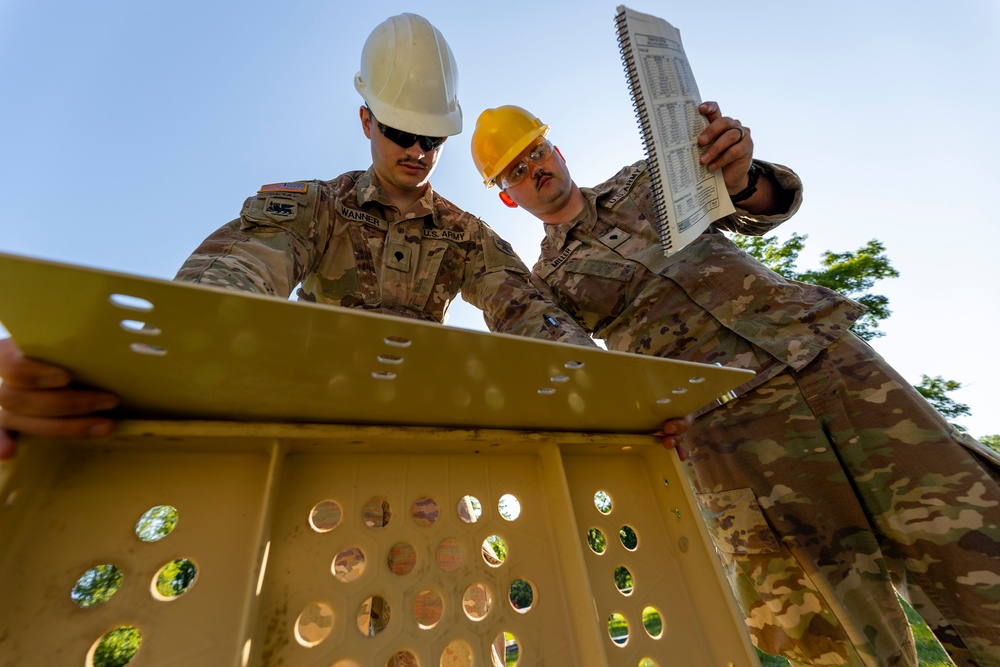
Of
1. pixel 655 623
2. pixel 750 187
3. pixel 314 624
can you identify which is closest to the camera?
pixel 314 624

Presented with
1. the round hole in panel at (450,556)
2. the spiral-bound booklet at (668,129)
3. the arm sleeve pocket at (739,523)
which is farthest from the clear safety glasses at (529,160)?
the round hole in panel at (450,556)

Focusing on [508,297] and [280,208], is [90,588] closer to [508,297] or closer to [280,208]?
[280,208]

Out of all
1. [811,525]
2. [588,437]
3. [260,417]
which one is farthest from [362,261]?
[811,525]

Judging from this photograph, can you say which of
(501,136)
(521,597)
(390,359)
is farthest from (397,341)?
(521,597)

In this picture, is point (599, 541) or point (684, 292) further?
point (684, 292)

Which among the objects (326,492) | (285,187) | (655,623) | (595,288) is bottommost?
(655,623)

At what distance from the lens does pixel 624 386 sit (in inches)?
34.0

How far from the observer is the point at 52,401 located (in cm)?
62

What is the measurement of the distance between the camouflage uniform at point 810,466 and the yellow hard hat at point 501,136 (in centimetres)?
77

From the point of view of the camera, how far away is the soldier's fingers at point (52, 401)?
1.95 feet

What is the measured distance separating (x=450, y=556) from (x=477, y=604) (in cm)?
14

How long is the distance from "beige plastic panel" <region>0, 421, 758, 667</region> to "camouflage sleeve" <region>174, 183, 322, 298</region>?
42 centimetres

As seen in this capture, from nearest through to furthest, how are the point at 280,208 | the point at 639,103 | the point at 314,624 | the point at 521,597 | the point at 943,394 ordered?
the point at 314,624 → the point at 639,103 → the point at 280,208 → the point at 521,597 → the point at 943,394

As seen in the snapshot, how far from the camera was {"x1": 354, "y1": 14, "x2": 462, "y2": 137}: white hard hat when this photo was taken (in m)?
1.94
